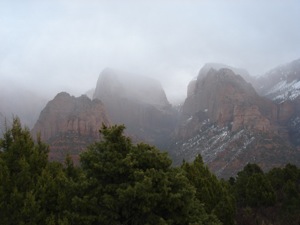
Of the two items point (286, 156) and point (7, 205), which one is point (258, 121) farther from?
point (7, 205)

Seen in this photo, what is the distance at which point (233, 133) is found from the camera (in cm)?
13600

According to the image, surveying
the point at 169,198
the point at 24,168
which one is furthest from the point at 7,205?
the point at 169,198

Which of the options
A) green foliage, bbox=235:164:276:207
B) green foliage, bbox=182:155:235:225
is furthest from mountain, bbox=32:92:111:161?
green foliage, bbox=182:155:235:225

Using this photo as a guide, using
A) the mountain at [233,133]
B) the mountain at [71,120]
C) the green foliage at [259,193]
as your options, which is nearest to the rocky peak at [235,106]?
the mountain at [233,133]

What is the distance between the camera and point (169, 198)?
37.9ft

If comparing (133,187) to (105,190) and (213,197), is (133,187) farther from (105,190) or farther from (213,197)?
(213,197)

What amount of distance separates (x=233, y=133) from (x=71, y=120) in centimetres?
6732

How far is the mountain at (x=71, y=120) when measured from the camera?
140m

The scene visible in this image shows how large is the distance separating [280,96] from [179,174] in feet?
650

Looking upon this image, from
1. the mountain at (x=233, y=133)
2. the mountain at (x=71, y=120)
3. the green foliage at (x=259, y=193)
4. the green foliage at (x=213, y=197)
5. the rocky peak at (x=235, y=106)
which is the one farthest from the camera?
the rocky peak at (x=235, y=106)

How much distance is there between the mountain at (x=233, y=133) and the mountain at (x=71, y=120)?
35.6 m

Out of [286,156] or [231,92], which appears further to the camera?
[231,92]

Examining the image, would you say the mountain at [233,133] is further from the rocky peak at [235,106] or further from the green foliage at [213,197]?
the green foliage at [213,197]

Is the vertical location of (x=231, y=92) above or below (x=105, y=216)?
above
